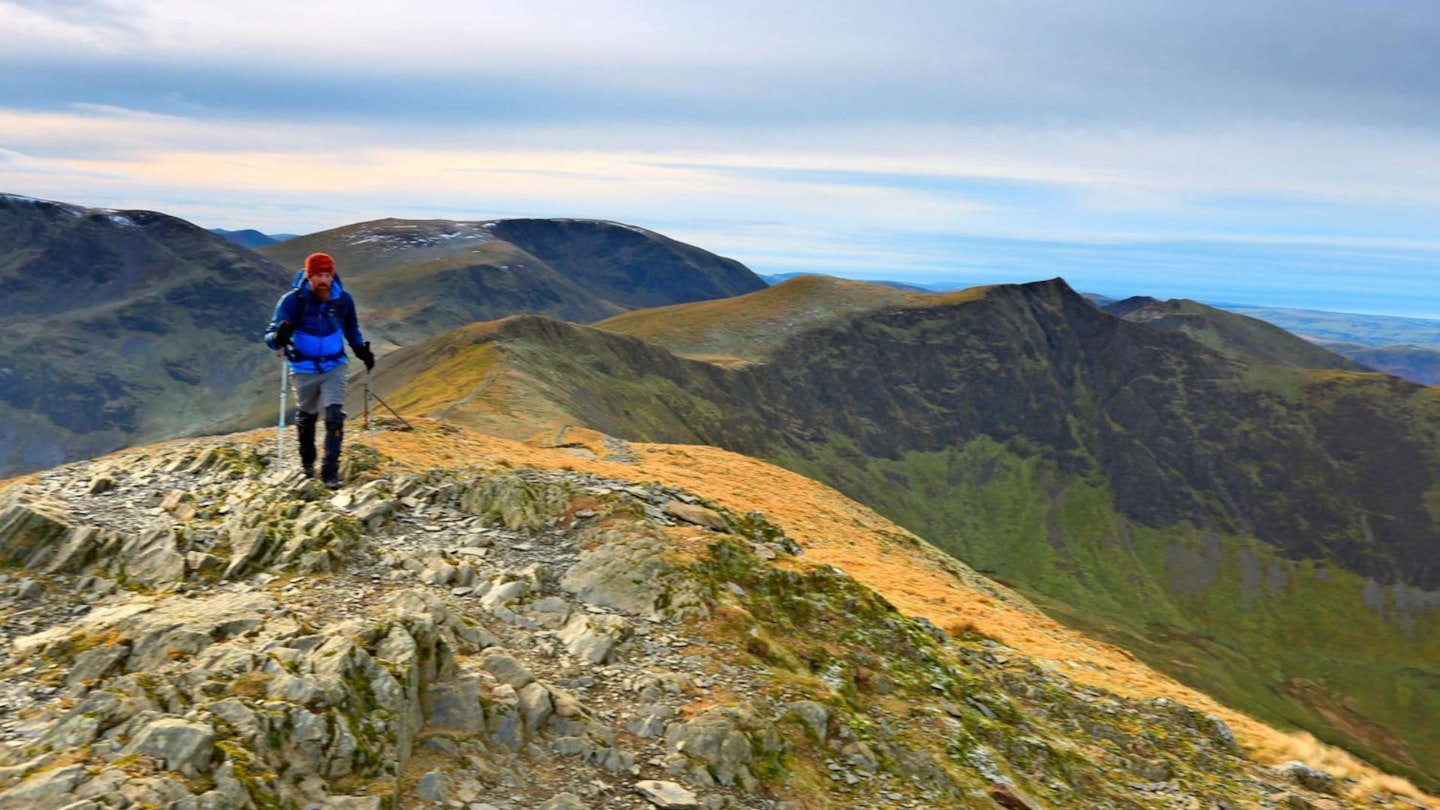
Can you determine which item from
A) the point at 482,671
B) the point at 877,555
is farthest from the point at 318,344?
the point at 877,555

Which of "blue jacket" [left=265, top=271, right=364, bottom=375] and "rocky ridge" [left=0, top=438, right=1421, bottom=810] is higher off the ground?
"blue jacket" [left=265, top=271, right=364, bottom=375]

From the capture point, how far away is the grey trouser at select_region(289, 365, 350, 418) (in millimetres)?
18078

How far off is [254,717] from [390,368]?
7258 inches

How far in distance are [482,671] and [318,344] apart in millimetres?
9074

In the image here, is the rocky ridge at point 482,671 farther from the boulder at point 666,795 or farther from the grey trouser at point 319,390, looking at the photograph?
the grey trouser at point 319,390

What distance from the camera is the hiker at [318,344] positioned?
1738 centimetres

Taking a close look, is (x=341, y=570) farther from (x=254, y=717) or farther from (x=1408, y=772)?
(x=1408, y=772)

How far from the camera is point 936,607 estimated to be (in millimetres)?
28234

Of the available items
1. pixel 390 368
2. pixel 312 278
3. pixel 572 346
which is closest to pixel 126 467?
pixel 312 278

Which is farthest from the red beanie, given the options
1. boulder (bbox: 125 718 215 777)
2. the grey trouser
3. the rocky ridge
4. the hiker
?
boulder (bbox: 125 718 215 777)

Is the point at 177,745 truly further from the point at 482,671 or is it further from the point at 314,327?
the point at 314,327

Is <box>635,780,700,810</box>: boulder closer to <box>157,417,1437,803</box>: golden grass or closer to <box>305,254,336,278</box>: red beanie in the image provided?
<box>157,417,1437,803</box>: golden grass

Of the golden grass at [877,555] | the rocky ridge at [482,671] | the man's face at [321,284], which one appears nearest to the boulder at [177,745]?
the rocky ridge at [482,671]

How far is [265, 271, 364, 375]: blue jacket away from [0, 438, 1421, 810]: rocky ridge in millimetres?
2800
